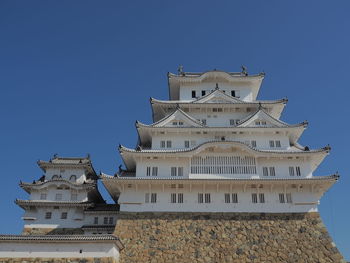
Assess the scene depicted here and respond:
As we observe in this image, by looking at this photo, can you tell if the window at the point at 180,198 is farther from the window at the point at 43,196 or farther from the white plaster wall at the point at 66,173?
the window at the point at 43,196

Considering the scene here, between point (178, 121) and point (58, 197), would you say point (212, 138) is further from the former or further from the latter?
point (58, 197)

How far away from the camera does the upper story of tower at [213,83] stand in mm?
35875

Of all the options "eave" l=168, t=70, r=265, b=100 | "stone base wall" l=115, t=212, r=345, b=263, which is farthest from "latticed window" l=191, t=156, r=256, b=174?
"eave" l=168, t=70, r=265, b=100

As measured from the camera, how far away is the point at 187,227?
26.2 meters

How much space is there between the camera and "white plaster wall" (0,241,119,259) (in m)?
22.5

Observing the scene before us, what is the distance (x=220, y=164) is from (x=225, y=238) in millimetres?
5961

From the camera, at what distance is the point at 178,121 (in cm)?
3184

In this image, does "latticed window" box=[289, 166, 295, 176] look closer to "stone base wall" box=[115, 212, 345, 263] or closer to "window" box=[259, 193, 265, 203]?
"window" box=[259, 193, 265, 203]

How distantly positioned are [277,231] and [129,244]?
35.9 feet


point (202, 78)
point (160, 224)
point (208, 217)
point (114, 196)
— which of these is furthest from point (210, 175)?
point (202, 78)

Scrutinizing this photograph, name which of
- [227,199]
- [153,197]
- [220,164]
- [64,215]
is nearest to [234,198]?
[227,199]

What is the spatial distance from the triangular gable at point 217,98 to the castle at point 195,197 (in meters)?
0.10

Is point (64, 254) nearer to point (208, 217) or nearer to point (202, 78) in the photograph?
point (208, 217)

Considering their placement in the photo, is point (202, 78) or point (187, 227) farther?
point (202, 78)
